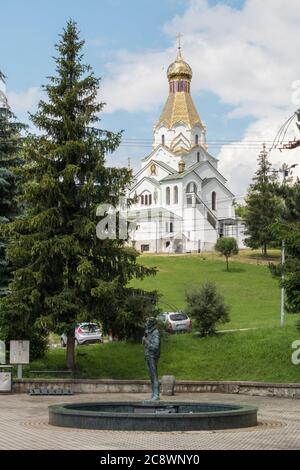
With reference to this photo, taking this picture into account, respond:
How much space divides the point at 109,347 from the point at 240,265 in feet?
131

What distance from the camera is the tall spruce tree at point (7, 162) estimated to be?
28.9 meters

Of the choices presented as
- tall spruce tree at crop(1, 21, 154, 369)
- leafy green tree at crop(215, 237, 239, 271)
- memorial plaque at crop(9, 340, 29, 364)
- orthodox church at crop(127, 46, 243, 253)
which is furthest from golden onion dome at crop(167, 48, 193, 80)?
memorial plaque at crop(9, 340, 29, 364)

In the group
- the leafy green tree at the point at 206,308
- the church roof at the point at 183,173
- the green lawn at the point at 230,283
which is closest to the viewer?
the leafy green tree at the point at 206,308

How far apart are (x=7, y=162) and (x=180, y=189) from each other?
60.6 metres

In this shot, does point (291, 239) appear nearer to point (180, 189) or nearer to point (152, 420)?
point (152, 420)

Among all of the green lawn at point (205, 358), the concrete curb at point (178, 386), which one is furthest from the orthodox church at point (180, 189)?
the concrete curb at point (178, 386)

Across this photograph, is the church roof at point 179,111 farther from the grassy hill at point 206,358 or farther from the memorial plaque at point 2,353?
the memorial plaque at point 2,353

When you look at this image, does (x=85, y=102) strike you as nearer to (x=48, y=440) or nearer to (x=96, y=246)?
(x=96, y=246)

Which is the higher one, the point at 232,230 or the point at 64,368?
the point at 232,230

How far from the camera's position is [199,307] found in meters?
30.1

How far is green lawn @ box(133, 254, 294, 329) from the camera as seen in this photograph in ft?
144

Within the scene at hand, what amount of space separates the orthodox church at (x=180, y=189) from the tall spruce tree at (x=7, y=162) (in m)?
51.8

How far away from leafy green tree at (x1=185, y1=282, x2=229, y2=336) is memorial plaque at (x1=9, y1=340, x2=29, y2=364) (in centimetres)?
766

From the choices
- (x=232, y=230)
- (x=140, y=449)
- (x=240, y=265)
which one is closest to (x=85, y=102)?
(x=140, y=449)
